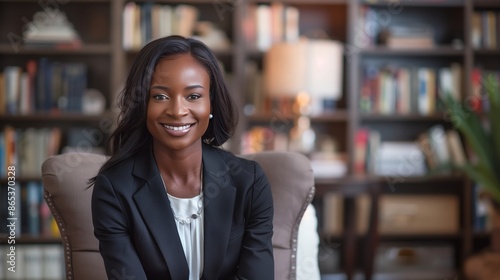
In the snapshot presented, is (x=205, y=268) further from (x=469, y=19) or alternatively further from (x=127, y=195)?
(x=469, y=19)

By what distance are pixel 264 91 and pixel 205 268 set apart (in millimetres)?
2414

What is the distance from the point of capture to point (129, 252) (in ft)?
4.32

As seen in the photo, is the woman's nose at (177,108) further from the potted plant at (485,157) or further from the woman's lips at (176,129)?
the potted plant at (485,157)

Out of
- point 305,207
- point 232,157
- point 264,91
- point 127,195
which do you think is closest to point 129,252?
point 127,195

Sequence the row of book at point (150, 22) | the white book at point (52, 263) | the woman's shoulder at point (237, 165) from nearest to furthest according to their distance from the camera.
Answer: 1. the woman's shoulder at point (237, 165)
2. the white book at point (52, 263)
3. the row of book at point (150, 22)

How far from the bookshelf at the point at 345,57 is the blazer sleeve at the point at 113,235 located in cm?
228

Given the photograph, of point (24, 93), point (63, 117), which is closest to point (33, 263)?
point (63, 117)

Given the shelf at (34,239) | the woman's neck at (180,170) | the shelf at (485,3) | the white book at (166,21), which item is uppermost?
the shelf at (485,3)

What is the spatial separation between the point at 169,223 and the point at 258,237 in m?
0.17

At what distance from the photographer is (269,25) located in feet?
12.1

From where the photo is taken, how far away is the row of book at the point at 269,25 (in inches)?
144

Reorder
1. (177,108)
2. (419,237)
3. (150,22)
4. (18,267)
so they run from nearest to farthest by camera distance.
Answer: (177,108), (18,267), (150,22), (419,237)

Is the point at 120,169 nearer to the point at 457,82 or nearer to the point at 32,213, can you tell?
the point at 32,213

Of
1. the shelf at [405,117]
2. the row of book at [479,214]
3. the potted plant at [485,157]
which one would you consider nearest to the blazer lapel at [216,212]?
the potted plant at [485,157]
